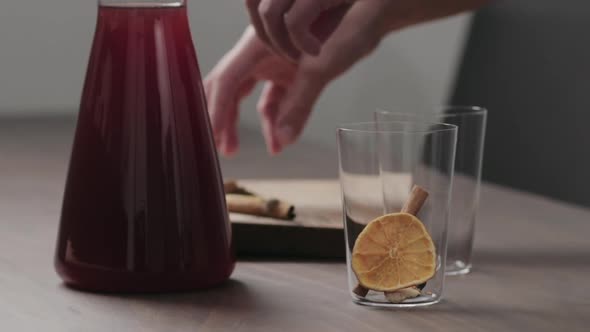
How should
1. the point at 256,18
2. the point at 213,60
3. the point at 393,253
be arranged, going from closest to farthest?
the point at 393,253 → the point at 256,18 → the point at 213,60

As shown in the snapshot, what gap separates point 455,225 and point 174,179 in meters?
0.27

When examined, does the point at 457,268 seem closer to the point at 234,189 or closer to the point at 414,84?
the point at 234,189

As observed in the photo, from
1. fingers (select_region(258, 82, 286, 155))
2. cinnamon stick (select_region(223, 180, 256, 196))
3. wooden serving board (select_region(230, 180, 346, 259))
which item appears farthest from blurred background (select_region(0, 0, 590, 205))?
wooden serving board (select_region(230, 180, 346, 259))

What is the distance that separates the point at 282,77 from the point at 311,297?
502 mm

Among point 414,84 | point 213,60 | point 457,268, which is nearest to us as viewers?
point 457,268

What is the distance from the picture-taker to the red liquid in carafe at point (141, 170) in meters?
0.70

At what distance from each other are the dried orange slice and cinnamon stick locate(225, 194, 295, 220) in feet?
0.65

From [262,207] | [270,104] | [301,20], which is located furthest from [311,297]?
[270,104]

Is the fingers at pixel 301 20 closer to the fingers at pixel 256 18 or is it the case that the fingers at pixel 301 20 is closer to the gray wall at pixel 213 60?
the fingers at pixel 256 18

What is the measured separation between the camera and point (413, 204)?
708 mm

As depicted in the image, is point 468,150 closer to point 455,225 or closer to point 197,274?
point 455,225

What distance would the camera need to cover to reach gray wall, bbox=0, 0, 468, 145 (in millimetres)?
2871

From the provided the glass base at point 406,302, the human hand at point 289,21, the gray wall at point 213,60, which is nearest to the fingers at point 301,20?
the human hand at point 289,21

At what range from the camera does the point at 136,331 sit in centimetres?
63
